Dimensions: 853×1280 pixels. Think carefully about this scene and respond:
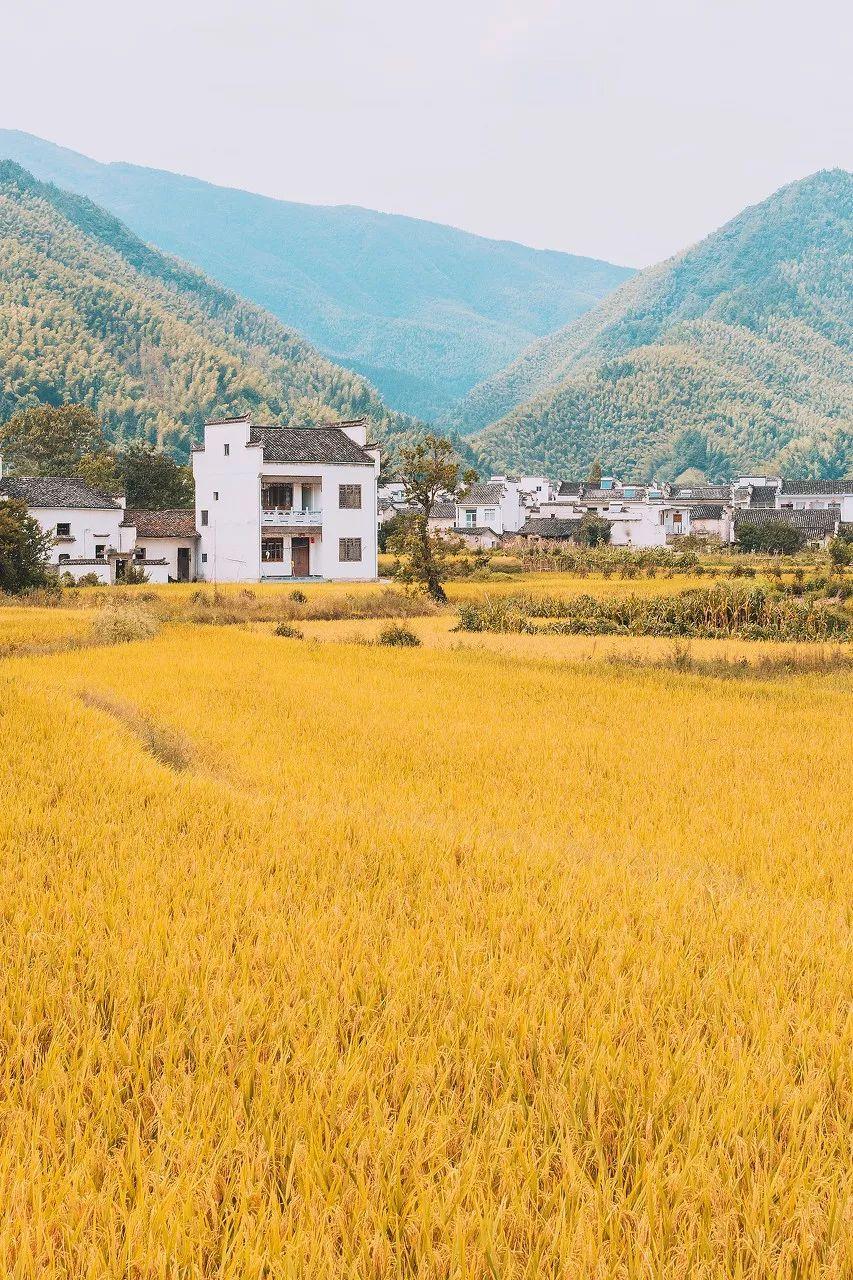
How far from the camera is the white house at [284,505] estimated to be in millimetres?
43688

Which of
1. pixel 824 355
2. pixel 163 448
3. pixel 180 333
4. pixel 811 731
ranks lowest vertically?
pixel 811 731

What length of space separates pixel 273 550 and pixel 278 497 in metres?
2.41

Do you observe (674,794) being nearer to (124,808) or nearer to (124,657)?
(124,808)

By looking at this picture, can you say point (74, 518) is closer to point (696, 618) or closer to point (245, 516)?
point (245, 516)

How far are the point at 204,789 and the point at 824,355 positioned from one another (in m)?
207

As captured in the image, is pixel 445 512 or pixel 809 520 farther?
pixel 445 512

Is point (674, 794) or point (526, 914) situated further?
point (674, 794)

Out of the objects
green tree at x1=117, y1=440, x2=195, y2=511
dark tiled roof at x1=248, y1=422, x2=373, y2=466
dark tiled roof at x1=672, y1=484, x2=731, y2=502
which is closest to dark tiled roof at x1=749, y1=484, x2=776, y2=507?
dark tiled roof at x1=672, y1=484, x2=731, y2=502

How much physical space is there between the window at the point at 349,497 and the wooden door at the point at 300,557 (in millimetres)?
2507

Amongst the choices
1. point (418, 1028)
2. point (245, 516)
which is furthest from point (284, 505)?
point (418, 1028)

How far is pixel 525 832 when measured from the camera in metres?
5.73

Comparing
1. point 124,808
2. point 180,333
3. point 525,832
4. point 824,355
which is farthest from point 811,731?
point 824,355

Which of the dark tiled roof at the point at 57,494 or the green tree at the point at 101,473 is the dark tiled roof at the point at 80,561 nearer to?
the dark tiled roof at the point at 57,494

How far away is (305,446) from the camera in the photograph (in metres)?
44.7
